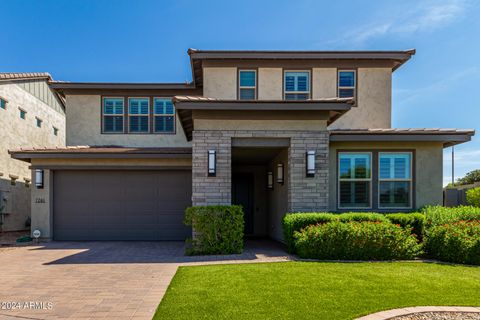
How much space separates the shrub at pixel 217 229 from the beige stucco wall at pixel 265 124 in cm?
238

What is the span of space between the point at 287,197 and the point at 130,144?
7966 mm

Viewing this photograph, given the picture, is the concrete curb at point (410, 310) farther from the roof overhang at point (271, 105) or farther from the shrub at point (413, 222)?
the roof overhang at point (271, 105)

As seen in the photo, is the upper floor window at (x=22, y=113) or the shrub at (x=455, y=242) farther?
the upper floor window at (x=22, y=113)

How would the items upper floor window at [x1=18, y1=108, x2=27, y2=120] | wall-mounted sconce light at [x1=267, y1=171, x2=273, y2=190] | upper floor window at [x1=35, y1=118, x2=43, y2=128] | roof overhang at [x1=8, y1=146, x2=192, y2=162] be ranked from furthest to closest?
upper floor window at [x1=35, y1=118, x2=43, y2=128], upper floor window at [x1=18, y1=108, x2=27, y2=120], wall-mounted sconce light at [x1=267, y1=171, x2=273, y2=190], roof overhang at [x1=8, y1=146, x2=192, y2=162]

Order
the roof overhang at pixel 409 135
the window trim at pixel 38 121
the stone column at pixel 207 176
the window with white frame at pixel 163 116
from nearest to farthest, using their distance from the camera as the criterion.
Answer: the stone column at pixel 207 176 → the roof overhang at pixel 409 135 → the window with white frame at pixel 163 116 → the window trim at pixel 38 121

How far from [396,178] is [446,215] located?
69.2 inches

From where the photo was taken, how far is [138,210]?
11844 mm

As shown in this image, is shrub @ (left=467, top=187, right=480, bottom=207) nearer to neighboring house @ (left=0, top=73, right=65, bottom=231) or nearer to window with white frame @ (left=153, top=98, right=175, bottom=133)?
window with white frame @ (left=153, top=98, right=175, bottom=133)

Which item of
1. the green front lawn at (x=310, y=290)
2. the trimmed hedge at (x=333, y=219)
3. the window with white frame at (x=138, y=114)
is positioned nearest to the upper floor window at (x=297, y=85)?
the trimmed hedge at (x=333, y=219)

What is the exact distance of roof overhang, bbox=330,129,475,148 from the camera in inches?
381

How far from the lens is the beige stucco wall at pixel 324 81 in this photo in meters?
12.8

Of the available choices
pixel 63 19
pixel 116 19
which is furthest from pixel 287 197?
pixel 63 19

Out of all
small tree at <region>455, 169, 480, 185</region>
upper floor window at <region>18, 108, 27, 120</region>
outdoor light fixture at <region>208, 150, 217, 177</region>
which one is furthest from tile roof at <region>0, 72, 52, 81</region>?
small tree at <region>455, 169, 480, 185</region>

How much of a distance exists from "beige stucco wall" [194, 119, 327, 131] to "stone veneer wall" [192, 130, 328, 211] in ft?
0.40
